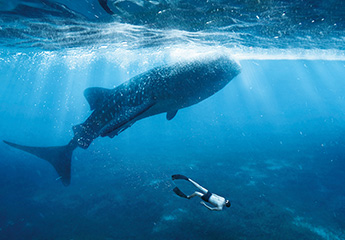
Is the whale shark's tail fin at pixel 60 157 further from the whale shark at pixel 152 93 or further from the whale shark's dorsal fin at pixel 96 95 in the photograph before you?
the whale shark's dorsal fin at pixel 96 95

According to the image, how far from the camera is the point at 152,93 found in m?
5.59

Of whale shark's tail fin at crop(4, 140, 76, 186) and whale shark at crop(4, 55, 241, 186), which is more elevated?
whale shark at crop(4, 55, 241, 186)

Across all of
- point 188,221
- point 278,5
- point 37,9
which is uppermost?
point 278,5

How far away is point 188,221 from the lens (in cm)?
900

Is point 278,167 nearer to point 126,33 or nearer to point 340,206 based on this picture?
point 340,206

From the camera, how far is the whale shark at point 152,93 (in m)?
5.53

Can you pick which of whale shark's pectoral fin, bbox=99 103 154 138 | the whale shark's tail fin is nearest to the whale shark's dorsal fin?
whale shark's pectoral fin, bbox=99 103 154 138

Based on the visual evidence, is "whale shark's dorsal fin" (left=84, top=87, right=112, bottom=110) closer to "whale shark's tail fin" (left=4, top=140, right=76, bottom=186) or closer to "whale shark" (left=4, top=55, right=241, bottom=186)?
"whale shark" (left=4, top=55, right=241, bottom=186)

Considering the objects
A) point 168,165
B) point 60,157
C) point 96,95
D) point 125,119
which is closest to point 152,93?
point 125,119

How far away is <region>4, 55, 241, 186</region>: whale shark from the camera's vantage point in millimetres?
5527

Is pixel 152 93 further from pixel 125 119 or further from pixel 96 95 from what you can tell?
pixel 96 95

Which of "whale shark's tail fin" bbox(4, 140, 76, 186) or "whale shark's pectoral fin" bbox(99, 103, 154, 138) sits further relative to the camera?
"whale shark's tail fin" bbox(4, 140, 76, 186)

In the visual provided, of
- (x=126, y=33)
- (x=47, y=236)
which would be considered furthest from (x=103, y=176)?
(x=126, y=33)

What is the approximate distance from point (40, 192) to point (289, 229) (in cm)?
1412
